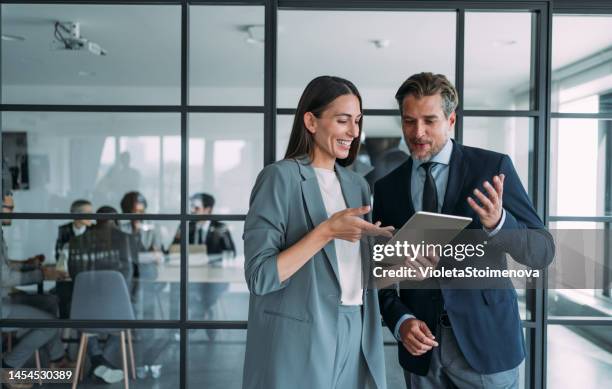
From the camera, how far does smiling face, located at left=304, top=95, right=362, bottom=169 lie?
5.14ft

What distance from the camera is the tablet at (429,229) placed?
140 cm

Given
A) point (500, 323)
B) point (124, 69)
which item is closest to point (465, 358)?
point (500, 323)

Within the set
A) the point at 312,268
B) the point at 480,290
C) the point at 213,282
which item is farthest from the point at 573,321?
the point at 213,282

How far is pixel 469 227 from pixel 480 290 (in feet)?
0.66

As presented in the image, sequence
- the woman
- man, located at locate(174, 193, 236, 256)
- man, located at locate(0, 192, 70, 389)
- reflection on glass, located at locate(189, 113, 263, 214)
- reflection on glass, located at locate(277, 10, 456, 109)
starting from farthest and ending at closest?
reflection on glass, located at locate(189, 113, 263, 214) < man, located at locate(174, 193, 236, 256) < reflection on glass, located at locate(277, 10, 456, 109) < man, located at locate(0, 192, 70, 389) < the woman

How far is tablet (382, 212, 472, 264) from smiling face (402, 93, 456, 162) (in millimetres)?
246

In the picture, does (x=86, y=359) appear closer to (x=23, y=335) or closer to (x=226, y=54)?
(x=23, y=335)

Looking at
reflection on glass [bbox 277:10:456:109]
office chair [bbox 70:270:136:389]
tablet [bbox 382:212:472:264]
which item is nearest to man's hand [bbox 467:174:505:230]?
tablet [bbox 382:212:472:264]

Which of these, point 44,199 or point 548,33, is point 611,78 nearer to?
point 548,33

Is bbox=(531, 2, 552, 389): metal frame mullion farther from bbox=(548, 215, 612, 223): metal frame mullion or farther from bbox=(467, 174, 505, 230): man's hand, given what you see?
bbox=(467, 174, 505, 230): man's hand

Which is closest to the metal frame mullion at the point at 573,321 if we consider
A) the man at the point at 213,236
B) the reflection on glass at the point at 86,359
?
the reflection on glass at the point at 86,359

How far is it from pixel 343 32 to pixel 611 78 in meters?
3.08

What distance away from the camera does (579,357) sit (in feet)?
8.37

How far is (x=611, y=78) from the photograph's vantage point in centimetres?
261
